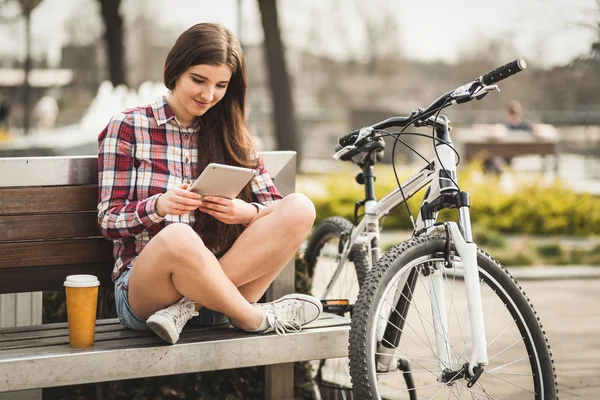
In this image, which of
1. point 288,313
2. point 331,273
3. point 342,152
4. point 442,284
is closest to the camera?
point 442,284

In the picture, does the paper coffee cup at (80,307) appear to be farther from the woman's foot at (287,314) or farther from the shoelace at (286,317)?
the shoelace at (286,317)

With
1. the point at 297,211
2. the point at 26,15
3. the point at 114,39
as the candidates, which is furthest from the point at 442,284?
the point at 26,15

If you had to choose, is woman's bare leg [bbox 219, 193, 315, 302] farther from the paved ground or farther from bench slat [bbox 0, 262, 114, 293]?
the paved ground

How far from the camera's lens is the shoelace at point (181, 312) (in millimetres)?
3455

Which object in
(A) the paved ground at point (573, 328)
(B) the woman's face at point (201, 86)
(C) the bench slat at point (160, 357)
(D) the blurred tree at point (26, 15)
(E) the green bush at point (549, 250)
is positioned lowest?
(A) the paved ground at point (573, 328)

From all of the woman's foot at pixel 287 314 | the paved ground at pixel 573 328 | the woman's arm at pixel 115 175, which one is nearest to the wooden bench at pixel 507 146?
the paved ground at pixel 573 328

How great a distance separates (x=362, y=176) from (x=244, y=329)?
1.22 meters

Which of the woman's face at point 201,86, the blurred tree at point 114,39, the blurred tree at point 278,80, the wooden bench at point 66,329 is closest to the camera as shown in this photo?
the wooden bench at point 66,329

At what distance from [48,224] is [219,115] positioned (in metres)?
0.80

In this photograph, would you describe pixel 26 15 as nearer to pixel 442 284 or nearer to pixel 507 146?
pixel 507 146

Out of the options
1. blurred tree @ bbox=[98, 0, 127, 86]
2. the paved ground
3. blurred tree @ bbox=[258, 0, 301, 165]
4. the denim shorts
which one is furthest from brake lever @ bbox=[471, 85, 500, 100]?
blurred tree @ bbox=[98, 0, 127, 86]

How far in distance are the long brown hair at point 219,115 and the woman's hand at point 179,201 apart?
1.17ft

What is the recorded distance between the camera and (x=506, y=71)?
3.25 m

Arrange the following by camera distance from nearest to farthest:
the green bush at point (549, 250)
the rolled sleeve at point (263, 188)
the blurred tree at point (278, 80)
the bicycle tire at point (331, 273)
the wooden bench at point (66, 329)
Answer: the wooden bench at point (66, 329) → the rolled sleeve at point (263, 188) → the bicycle tire at point (331, 273) → the green bush at point (549, 250) → the blurred tree at point (278, 80)
